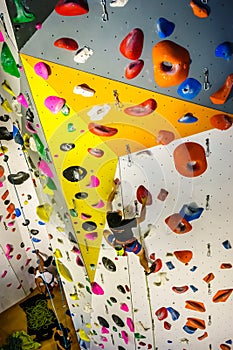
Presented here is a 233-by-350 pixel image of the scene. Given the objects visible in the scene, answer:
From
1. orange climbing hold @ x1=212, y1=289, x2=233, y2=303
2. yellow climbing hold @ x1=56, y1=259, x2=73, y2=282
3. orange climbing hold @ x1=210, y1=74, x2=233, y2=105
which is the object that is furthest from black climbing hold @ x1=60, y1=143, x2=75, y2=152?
orange climbing hold @ x1=212, y1=289, x2=233, y2=303

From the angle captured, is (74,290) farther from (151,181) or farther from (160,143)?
(160,143)

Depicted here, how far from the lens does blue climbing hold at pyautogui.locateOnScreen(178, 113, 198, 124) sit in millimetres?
2253

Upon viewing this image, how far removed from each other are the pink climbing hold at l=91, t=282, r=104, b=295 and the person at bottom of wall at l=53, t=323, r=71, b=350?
793 millimetres

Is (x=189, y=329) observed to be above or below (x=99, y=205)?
below

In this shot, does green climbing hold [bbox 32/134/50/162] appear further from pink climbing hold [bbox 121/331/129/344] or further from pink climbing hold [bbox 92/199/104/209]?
pink climbing hold [bbox 121/331/129/344]

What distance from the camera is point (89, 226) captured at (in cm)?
288

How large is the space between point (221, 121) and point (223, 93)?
0.14 metres

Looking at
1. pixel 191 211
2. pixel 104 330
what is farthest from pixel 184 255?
pixel 104 330

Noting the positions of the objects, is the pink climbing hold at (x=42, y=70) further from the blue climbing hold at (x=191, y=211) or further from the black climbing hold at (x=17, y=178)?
the black climbing hold at (x=17, y=178)

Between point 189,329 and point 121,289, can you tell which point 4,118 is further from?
point 189,329

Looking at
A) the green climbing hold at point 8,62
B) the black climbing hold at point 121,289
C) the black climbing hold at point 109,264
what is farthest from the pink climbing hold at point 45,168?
the black climbing hold at point 121,289

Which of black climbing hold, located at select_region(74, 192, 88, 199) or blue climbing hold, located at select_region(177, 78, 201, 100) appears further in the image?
black climbing hold, located at select_region(74, 192, 88, 199)

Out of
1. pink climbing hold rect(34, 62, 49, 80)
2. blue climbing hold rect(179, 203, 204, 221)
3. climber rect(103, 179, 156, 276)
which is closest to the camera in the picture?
pink climbing hold rect(34, 62, 49, 80)

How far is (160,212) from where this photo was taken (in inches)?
105
